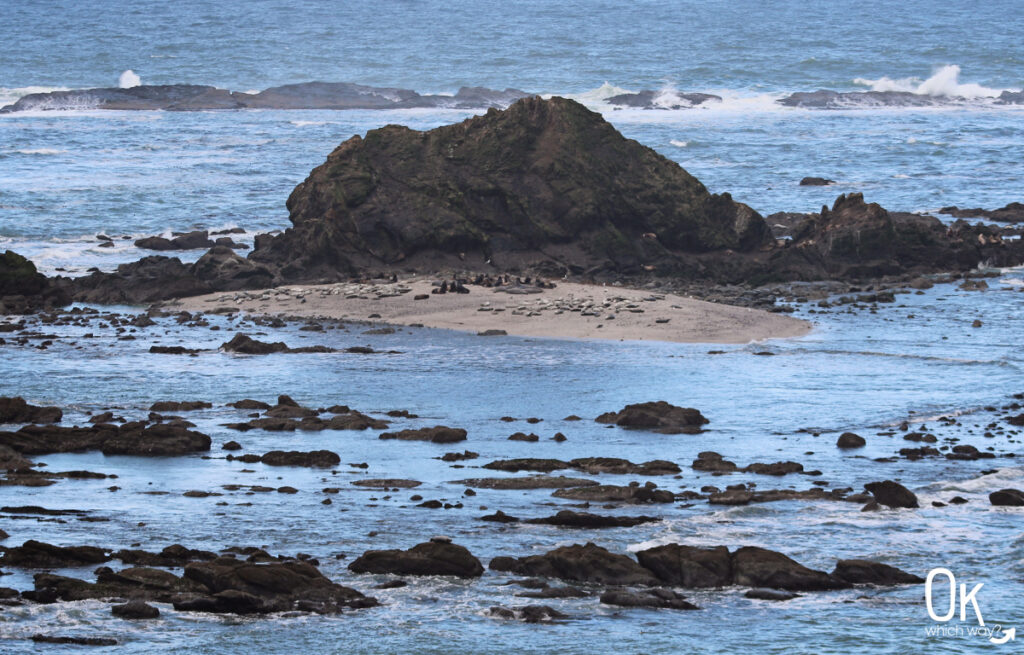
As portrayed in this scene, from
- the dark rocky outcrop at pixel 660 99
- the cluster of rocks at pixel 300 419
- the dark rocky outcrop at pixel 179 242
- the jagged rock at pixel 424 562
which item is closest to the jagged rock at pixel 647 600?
the jagged rock at pixel 424 562

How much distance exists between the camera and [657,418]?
81.8ft

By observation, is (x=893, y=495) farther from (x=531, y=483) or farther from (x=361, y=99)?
(x=361, y=99)

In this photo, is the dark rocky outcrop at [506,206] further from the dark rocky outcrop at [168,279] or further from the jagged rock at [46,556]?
the jagged rock at [46,556]

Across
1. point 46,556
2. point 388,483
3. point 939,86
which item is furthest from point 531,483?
point 939,86

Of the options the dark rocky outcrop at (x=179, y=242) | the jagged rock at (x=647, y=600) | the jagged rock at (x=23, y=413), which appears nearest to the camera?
the jagged rock at (x=647, y=600)

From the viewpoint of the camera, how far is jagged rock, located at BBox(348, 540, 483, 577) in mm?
16812

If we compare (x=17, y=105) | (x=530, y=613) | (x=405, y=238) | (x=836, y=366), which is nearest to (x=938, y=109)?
(x=17, y=105)

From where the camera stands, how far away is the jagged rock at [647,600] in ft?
52.3

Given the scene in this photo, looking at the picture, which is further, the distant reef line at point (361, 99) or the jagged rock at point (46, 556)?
the distant reef line at point (361, 99)

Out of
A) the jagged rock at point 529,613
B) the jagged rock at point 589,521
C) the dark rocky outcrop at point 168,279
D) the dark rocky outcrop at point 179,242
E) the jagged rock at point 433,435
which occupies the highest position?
the dark rocky outcrop at point 179,242

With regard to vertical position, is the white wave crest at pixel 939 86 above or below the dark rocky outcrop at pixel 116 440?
above

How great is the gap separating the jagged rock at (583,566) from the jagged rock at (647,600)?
17.8 inches

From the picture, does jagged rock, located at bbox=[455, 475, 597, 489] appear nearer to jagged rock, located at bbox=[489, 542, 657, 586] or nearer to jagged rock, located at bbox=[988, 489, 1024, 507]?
jagged rock, located at bbox=[489, 542, 657, 586]

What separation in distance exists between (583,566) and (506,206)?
84.6ft
